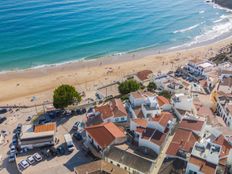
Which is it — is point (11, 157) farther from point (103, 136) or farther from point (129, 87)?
point (129, 87)

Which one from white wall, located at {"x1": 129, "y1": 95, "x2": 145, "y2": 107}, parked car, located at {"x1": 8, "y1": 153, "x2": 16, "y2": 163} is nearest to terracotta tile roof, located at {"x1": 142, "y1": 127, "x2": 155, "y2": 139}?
white wall, located at {"x1": 129, "y1": 95, "x2": 145, "y2": 107}

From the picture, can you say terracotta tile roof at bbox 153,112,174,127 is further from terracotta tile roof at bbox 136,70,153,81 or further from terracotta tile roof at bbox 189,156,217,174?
terracotta tile roof at bbox 136,70,153,81

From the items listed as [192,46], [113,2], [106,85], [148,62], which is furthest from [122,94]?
[113,2]

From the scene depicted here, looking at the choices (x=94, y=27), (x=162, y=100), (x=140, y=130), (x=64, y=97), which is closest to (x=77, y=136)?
(x=64, y=97)


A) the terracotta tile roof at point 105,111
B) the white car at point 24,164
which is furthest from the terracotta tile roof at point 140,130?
the white car at point 24,164

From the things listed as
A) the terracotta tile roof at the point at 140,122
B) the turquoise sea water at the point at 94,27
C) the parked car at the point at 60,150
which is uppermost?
the turquoise sea water at the point at 94,27

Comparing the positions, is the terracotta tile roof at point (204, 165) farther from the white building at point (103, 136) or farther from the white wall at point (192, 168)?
the white building at point (103, 136)

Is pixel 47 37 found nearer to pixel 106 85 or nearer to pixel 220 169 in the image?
pixel 106 85
